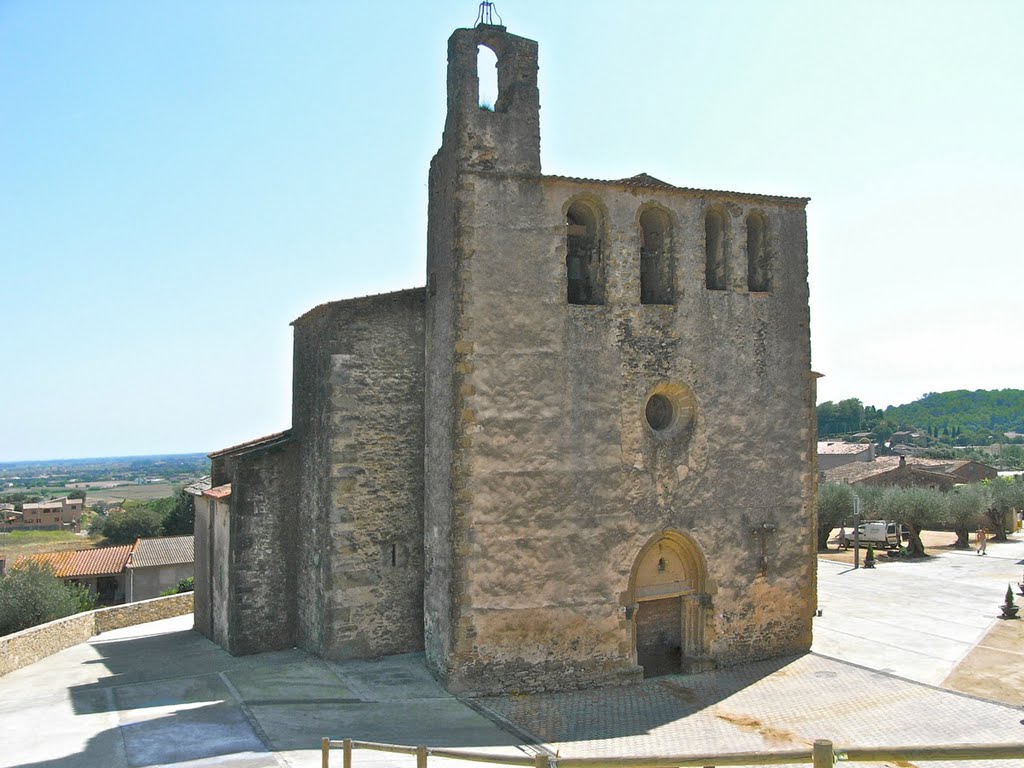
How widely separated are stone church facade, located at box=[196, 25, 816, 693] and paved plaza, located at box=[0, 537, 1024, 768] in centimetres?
71

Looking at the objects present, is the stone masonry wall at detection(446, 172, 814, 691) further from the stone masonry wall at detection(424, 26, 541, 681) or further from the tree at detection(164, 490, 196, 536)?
the tree at detection(164, 490, 196, 536)

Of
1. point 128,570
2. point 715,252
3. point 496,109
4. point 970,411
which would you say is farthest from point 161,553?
point 970,411

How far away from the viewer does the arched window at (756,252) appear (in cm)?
1510

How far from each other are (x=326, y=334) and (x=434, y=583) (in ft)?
16.2

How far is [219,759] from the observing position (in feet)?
33.0

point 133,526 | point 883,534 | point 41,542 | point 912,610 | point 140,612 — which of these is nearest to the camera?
point 912,610

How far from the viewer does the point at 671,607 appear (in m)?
14.3

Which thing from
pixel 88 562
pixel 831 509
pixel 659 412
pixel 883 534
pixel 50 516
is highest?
pixel 659 412

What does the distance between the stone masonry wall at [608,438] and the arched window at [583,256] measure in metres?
0.22

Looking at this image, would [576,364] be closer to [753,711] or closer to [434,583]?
[434,583]

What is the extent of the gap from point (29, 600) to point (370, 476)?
45.2 feet

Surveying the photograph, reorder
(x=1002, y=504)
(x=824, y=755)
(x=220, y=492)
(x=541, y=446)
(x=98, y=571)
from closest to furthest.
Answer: (x=824, y=755)
(x=541, y=446)
(x=220, y=492)
(x=1002, y=504)
(x=98, y=571)

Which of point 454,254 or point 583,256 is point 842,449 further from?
point 454,254

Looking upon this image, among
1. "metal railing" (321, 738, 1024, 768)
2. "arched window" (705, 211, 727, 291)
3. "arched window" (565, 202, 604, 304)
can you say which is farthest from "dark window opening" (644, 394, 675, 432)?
"metal railing" (321, 738, 1024, 768)
